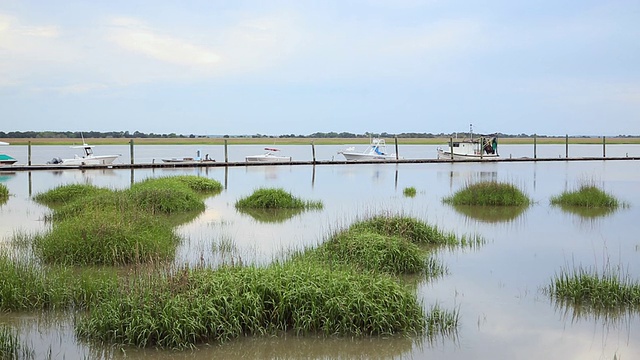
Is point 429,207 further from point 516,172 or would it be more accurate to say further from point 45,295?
point 516,172

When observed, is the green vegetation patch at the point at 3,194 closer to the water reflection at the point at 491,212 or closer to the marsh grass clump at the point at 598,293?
the water reflection at the point at 491,212

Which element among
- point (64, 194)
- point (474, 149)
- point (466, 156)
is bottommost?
point (64, 194)

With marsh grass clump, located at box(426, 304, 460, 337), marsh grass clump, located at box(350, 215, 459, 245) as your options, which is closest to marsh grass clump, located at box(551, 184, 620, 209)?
marsh grass clump, located at box(350, 215, 459, 245)

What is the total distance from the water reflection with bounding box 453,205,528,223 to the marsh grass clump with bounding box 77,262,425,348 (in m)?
12.0

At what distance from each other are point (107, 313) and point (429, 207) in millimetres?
16924

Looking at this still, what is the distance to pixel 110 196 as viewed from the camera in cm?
1903

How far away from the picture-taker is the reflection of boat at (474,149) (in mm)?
58450

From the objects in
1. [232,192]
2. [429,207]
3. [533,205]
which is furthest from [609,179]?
[232,192]

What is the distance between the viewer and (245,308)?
8625 mm

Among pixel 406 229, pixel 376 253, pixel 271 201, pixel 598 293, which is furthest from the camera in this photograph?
pixel 271 201

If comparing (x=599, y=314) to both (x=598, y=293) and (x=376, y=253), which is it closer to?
(x=598, y=293)

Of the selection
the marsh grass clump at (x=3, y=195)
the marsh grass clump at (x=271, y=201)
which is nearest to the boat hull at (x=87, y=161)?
the marsh grass clump at (x=3, y=195)

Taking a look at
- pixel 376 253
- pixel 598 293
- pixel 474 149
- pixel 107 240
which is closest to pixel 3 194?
pixel 107 240

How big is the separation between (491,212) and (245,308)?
15.1 m
